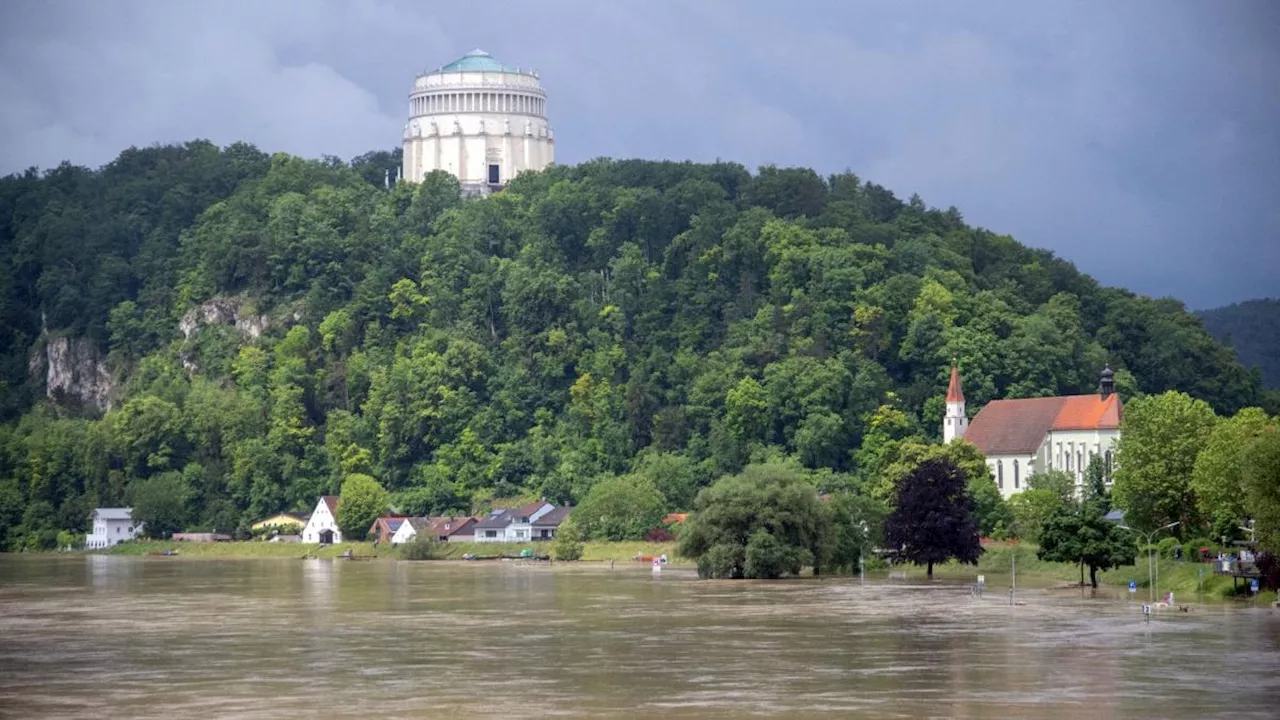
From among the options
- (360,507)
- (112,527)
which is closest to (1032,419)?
(360,507)

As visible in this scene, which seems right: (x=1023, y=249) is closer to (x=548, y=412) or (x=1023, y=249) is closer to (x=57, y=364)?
(x=548, y=412)

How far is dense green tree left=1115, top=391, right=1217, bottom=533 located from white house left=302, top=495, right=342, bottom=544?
68.7 m

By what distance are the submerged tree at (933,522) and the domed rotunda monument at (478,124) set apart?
95.3 m

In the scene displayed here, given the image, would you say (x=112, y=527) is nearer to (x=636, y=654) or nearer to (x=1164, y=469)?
(x=1164, y=469)

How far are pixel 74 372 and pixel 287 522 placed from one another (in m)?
40.7

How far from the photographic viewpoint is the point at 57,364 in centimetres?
18362

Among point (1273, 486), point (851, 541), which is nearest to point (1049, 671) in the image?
point (1273, 486)

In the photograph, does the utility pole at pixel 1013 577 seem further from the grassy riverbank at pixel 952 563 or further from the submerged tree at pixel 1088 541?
the submerged tree at pixel 1088 541

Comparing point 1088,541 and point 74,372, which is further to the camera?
point 74,372

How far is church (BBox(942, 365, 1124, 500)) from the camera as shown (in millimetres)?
121875

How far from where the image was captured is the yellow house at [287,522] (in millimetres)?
150000

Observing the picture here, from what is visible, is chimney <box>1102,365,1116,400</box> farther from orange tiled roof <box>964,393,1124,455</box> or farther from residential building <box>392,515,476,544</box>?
residential building <box>392,515,476,544</box>

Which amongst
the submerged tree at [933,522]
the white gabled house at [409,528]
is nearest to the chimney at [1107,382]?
the submerged tree at [933,522]

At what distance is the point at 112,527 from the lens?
15550 cm
